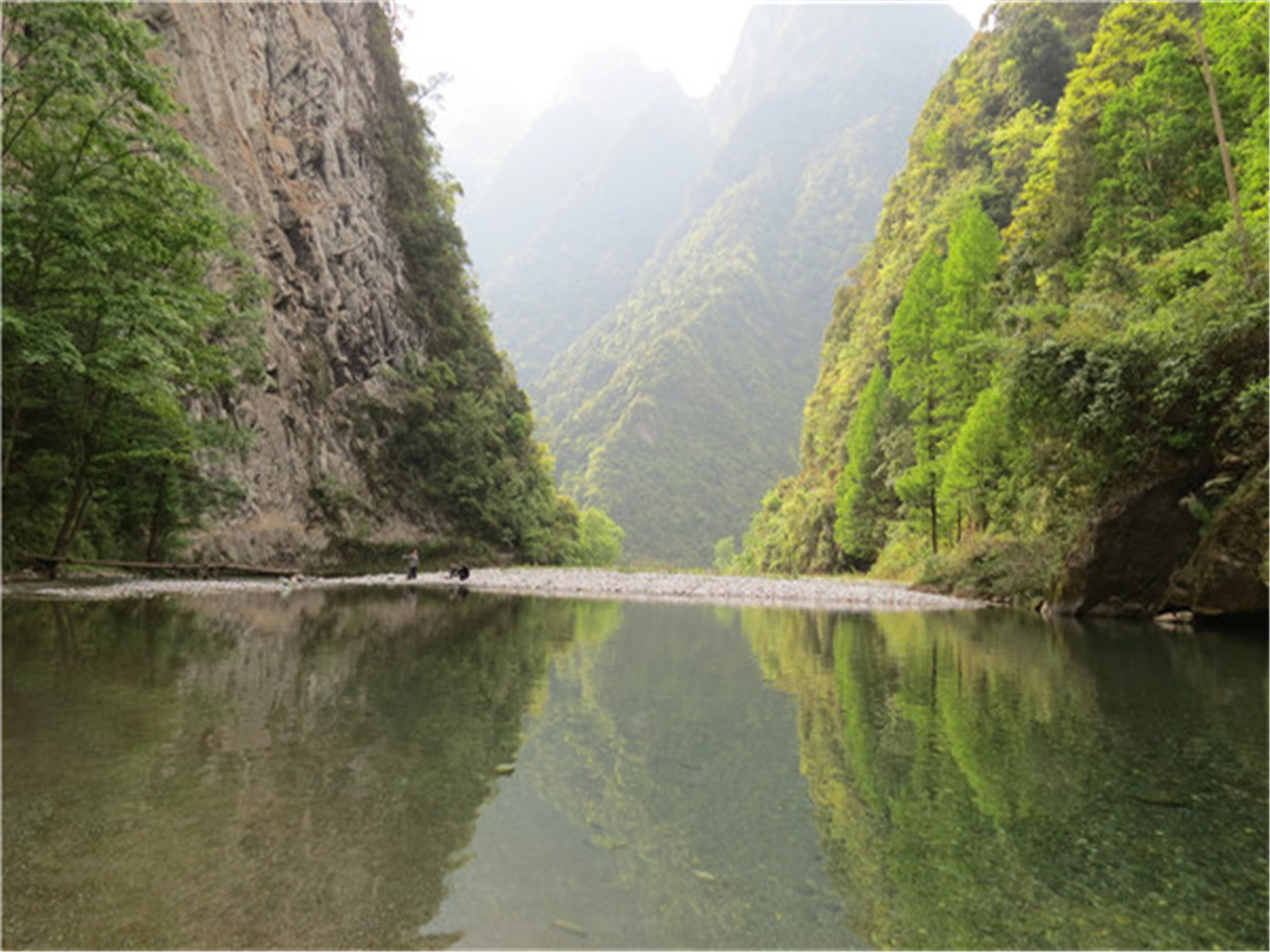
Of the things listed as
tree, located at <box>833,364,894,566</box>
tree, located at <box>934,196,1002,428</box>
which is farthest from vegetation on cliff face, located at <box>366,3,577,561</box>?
tree, located at <box>934,196,1002,428</box>

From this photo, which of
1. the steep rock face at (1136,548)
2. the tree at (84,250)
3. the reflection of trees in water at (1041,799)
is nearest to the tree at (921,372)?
the steep rock face at (1136,548)

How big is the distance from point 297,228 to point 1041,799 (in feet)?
121

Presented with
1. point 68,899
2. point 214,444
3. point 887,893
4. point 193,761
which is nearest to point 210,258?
point 214,444

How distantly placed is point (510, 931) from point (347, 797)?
1.62m

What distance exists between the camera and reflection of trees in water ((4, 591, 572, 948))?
2.55 meters

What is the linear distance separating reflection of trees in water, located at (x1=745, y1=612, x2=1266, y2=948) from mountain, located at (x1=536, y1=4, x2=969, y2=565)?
79.8 m

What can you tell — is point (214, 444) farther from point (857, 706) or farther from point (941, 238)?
point (941, 238)

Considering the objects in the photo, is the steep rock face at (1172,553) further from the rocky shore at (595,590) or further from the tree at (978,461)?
the tree at (978,461)

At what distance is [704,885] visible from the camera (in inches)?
116

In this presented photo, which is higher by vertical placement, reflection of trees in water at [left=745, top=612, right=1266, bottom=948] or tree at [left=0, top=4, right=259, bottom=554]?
tree at [left=0, top=4, right=259, bottom=554]

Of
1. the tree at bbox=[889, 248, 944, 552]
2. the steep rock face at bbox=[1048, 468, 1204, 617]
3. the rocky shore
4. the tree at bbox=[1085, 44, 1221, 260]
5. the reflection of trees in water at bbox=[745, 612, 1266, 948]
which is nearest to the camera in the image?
the reflection of trees in water at bbox=[745, 612, 1266, 948]

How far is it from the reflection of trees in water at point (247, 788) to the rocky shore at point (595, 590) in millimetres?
7903

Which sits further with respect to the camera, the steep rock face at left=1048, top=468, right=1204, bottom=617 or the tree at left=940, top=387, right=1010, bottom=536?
the tree at left=940, top=387, right=1010, bottom=536

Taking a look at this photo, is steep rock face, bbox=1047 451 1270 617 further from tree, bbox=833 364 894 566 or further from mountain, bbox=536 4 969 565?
mountain, bbox=536 4 969 565
